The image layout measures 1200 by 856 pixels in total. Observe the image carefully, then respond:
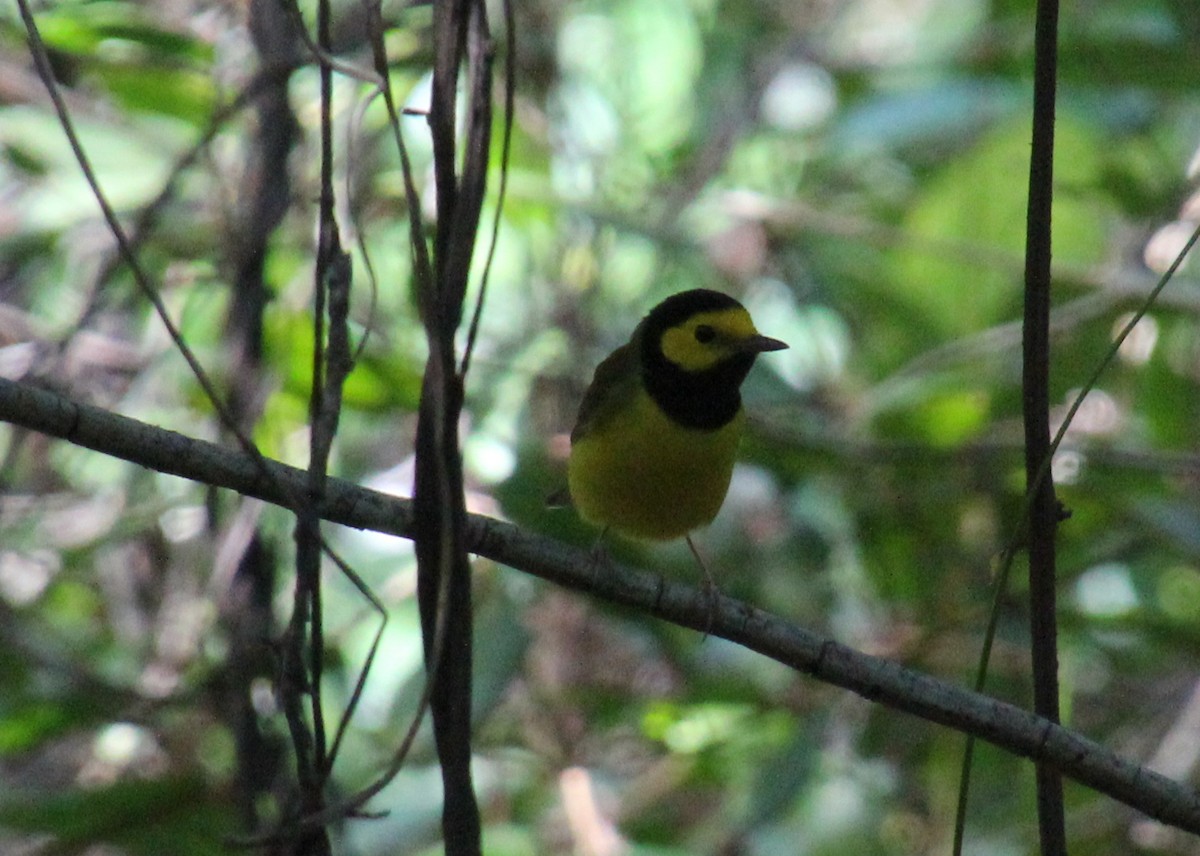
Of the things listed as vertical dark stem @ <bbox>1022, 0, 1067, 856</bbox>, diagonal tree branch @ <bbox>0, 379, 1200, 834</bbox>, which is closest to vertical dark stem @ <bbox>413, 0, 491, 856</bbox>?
diagonal tree branch @ <bbox>0, 379, 1200, 834</bbox>

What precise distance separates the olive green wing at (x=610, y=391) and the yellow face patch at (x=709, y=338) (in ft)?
0.31

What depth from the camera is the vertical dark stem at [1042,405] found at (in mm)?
1539

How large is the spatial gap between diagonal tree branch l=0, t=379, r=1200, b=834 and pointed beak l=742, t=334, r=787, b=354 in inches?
44.2

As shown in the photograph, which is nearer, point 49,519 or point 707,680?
point 707,680

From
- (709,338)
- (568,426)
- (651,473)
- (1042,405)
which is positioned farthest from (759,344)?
(1042,405)

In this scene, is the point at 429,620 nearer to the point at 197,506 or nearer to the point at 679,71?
the point at 197,506

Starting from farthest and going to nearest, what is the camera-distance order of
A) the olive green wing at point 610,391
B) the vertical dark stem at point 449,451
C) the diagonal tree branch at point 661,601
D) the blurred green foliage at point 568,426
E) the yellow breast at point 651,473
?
the blurred green foliage at point 568,426 → the olive green wing at point 610,391 → the yellow breast at point 651,473 → the diagonal tree branch at point 661,601 → the vertical dark stem at point 449,451

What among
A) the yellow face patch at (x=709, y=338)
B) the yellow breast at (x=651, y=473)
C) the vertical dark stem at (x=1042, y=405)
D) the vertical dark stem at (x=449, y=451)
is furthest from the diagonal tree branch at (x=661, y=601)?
the yellow face patch at (x=709, y=338)

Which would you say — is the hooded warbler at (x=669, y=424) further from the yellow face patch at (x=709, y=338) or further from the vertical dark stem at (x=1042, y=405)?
the vertical dark stem at (x=1042, y=405)

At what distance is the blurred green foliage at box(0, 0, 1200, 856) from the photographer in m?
3.29

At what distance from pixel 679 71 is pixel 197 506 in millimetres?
2489

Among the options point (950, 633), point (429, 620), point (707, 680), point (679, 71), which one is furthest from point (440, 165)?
point (679, 71)

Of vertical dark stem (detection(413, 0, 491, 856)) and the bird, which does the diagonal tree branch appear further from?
the bird

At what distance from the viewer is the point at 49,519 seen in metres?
4.05
